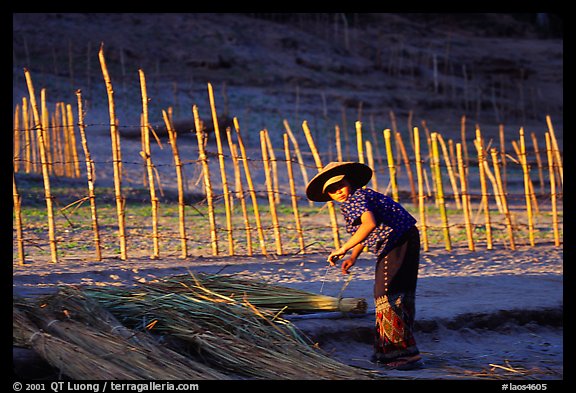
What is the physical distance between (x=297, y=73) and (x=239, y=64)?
1.80 metres

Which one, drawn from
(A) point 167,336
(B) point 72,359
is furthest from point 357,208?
(B) point 72,359

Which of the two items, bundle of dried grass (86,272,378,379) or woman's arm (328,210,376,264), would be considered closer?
bundle of dried grass (86,272,378,379)

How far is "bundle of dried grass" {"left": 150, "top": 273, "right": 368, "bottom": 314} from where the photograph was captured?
18.0 ft

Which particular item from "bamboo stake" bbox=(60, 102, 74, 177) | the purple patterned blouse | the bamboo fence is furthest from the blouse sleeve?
"bamboo stake" bbox=(60, 102, 74, 177)

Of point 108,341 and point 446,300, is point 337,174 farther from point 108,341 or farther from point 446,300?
point 446,300

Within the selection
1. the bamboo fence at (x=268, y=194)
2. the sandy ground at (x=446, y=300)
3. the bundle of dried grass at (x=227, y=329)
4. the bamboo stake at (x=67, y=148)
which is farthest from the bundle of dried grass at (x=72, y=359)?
the bamboo stake at (x=67, y=148)

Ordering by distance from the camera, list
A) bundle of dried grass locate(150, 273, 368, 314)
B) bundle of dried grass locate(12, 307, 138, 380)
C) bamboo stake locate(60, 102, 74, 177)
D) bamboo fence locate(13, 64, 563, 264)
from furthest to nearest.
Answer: bamboo stake locate(60, 102, 74, 177)
bamboo fence locate(13, 64, 563, 264)
bundle of dried grass locate(150, 273, 368, 314)
bundle of dried grass locate(12, 307, 138, 380)

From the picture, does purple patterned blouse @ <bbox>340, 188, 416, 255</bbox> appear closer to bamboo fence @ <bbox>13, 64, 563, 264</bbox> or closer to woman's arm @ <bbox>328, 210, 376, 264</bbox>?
woman's arm @ <bbox>328, 210, 376, 264</bbox>

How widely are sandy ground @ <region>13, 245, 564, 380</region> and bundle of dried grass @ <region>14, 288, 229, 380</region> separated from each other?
0.56 metres

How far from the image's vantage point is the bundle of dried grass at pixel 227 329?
4762 millimetres

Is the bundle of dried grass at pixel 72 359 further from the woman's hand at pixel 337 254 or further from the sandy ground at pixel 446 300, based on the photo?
the woman's hand at pixel 337 254

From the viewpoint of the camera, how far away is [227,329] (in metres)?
5.04

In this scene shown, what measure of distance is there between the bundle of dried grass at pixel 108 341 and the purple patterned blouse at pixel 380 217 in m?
1.13

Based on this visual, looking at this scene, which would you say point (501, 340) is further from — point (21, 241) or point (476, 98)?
point (476, 98)
